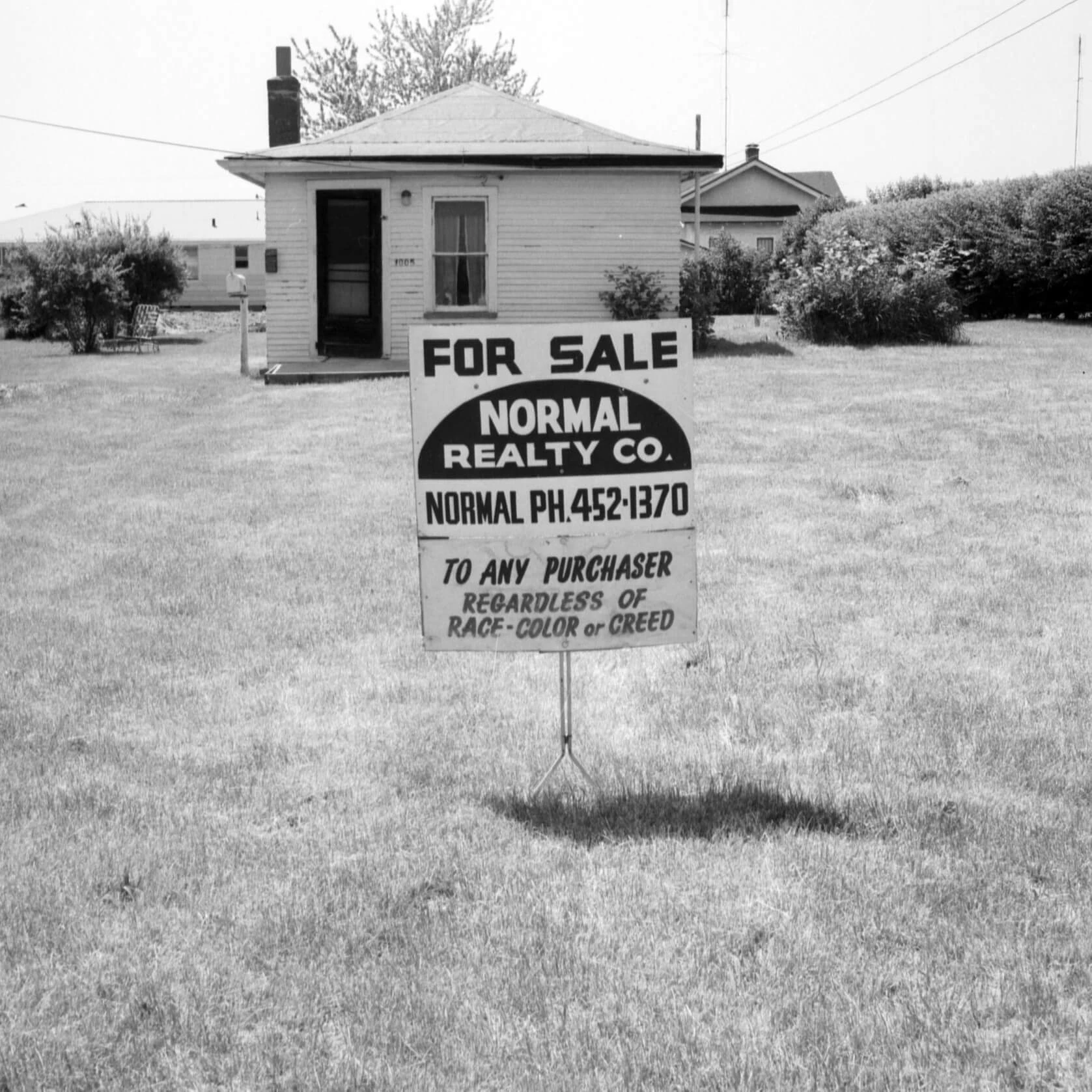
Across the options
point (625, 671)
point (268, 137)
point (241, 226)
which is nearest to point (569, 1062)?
point (625, 671)

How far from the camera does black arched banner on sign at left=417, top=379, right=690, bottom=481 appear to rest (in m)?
5.06

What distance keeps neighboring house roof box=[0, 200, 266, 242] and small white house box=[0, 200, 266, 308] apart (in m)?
0.03

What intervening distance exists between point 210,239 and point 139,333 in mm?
21567

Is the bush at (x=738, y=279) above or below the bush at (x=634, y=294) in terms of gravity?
above

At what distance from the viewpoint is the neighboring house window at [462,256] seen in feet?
67.7

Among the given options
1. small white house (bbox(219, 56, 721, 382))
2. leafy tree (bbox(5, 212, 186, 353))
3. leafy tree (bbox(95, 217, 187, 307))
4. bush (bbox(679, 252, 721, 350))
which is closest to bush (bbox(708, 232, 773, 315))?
leafy tree (bbox(95, 217, 187, 307))

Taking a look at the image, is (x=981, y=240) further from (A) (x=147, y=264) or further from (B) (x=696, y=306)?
(A) (x=147, y=264)

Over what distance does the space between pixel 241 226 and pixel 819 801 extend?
53669 millimetres

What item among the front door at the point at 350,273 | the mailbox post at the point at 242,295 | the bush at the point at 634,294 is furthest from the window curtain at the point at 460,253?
the mailbox post at the point at 242,295

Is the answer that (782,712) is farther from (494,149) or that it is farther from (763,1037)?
(494,149)

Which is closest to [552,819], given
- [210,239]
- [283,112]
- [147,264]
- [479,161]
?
[479,161]

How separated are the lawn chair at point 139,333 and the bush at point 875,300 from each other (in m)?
15.6

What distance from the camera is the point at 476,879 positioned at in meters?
4.38

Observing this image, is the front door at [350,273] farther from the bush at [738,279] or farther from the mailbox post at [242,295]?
the bush at [738,279]
